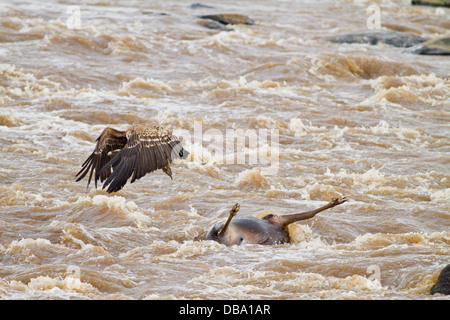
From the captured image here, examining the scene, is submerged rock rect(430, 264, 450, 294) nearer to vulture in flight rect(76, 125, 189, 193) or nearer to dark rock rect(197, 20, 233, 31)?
vulture in flight rect(76, 125, 189, 193)

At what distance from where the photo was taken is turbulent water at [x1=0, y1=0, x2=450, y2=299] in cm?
621

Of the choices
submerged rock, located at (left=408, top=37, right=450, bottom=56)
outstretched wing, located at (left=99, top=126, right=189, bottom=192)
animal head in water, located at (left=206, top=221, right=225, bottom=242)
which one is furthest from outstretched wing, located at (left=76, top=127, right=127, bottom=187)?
submerged rock, located at (left=408, top=37, right=450, bottom=56)

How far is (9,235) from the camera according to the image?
7113 mm

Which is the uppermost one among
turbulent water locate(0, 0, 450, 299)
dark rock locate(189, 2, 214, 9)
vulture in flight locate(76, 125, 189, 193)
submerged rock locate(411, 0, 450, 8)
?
submerged rock locate(411, 0, 450, 8)

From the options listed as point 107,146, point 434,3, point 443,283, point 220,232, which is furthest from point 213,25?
point 443,283

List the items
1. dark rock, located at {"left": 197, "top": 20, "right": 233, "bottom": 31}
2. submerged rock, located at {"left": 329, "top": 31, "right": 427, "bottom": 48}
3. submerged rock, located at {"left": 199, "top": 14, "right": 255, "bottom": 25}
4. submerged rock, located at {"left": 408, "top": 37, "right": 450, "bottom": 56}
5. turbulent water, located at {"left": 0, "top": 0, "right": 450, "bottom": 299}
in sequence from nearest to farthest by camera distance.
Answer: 1. turbulent water, located at {"left": 0, "top": 0, "right": 450, "bottom": 299}
2. submerged rock, located at {"left": 408, "top": 37, "right": 450, "bottom": 56}
3. submerged rock, located at {"left": 329, "top": 31, "right": 427, "bottom": 48}
4. dark rock, located at {"left": 197, "top": 20, "right": 233, "bottom": 31}
5. submerged rock, located at {"left": 199, "top": 14, "right": 255, "bottom": 25}

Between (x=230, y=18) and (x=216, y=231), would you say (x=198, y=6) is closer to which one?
(x=230, y=18)

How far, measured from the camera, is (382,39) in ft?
63.9

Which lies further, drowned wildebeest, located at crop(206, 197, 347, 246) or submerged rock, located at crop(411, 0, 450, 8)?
submerged rock, located at crop(411, 0, 450, 8)

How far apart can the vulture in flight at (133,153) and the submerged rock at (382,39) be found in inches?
514

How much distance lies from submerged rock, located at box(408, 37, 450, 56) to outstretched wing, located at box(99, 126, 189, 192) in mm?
12633

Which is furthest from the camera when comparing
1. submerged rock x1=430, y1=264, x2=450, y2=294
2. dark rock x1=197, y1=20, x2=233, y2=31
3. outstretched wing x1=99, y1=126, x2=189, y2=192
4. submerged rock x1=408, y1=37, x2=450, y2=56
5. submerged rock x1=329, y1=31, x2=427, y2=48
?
dark rock x1=197, y1=20, x2=233, y2=31

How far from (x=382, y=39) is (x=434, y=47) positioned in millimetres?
1701
